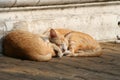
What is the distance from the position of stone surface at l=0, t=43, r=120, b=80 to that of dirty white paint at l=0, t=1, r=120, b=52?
3.02 ft

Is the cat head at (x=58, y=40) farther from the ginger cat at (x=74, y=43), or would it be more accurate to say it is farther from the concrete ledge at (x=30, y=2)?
the concrete ledge at (x=30, y=2)

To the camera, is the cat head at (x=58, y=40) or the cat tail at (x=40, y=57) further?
the cat head at (x=58, y=40)

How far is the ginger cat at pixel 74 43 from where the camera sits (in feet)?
29.5

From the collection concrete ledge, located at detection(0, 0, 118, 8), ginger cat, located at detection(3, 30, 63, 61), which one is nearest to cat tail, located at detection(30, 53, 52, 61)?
ginger cat, located at detection(3, 30, 63, 61)

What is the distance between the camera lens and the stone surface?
7.29m

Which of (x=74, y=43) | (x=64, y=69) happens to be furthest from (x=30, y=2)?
(x=64, y=69)

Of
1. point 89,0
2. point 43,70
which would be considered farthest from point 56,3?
point 43,70

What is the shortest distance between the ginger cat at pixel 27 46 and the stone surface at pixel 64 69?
118 millimetres

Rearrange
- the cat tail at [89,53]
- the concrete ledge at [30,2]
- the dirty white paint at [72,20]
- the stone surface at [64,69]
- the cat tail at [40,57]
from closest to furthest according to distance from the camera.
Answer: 1. the stone surface at [64,69]
2. the cat tail at [40,57]
3. the concrete ledge at [30,2]
4. the cat tail at [89,53]
5. the dirty white paint at [72,20]

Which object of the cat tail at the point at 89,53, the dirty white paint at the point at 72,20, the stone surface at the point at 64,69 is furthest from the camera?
the dirty white paint at the point at 72,20

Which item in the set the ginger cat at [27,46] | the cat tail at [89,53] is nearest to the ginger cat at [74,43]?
the cat tail at [89,53]

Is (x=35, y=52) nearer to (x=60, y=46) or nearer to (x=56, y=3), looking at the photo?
(x=60, y=46)

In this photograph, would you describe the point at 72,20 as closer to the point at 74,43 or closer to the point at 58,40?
the point at 74,43

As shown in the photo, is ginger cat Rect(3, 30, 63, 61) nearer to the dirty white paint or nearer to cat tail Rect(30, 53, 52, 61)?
cat tail Rect(30, 53, 52, 61)
